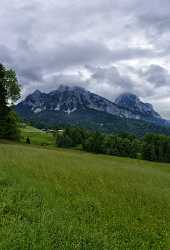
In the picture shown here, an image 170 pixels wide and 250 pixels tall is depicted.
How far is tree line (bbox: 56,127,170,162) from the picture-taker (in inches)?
5094

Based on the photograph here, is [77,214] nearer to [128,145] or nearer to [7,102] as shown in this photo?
[7,102]

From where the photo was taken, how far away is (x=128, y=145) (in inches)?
5428

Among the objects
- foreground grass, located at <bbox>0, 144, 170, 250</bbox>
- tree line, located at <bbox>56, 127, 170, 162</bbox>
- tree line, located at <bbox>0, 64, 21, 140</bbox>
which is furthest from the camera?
tree line, located at <bbox>56, 127, 170, 162</bbox>

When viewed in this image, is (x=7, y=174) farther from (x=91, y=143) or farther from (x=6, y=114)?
(x=91, y=143)

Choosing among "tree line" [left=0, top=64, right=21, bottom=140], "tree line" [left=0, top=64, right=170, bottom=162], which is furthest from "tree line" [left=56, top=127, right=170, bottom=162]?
"tree line" [left=0, top=64, right=21, bottom=140]

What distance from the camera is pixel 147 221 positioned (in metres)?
13.0

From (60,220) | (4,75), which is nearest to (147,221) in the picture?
(60,220)

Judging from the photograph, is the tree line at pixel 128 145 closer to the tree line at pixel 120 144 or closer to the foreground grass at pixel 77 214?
the tree line at pixel 120 144

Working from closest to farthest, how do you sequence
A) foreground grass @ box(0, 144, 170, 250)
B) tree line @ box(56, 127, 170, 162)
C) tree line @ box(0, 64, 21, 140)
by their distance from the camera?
foreground grass @ box(0, 144, 170, 250) → tree line @ box(0, 64, 21, 140) → tree line @ box(56, 127, 170, 162)

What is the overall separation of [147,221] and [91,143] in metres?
123

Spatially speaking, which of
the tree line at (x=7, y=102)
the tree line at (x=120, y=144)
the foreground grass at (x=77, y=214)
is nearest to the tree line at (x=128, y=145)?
the tree line at (x=120, y=144)

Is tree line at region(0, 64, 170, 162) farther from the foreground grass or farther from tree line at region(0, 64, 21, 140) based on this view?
the foreground grass

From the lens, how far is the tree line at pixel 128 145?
5094 inches

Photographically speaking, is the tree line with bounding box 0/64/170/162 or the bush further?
the tree line with bounding box 0/64/170/162
